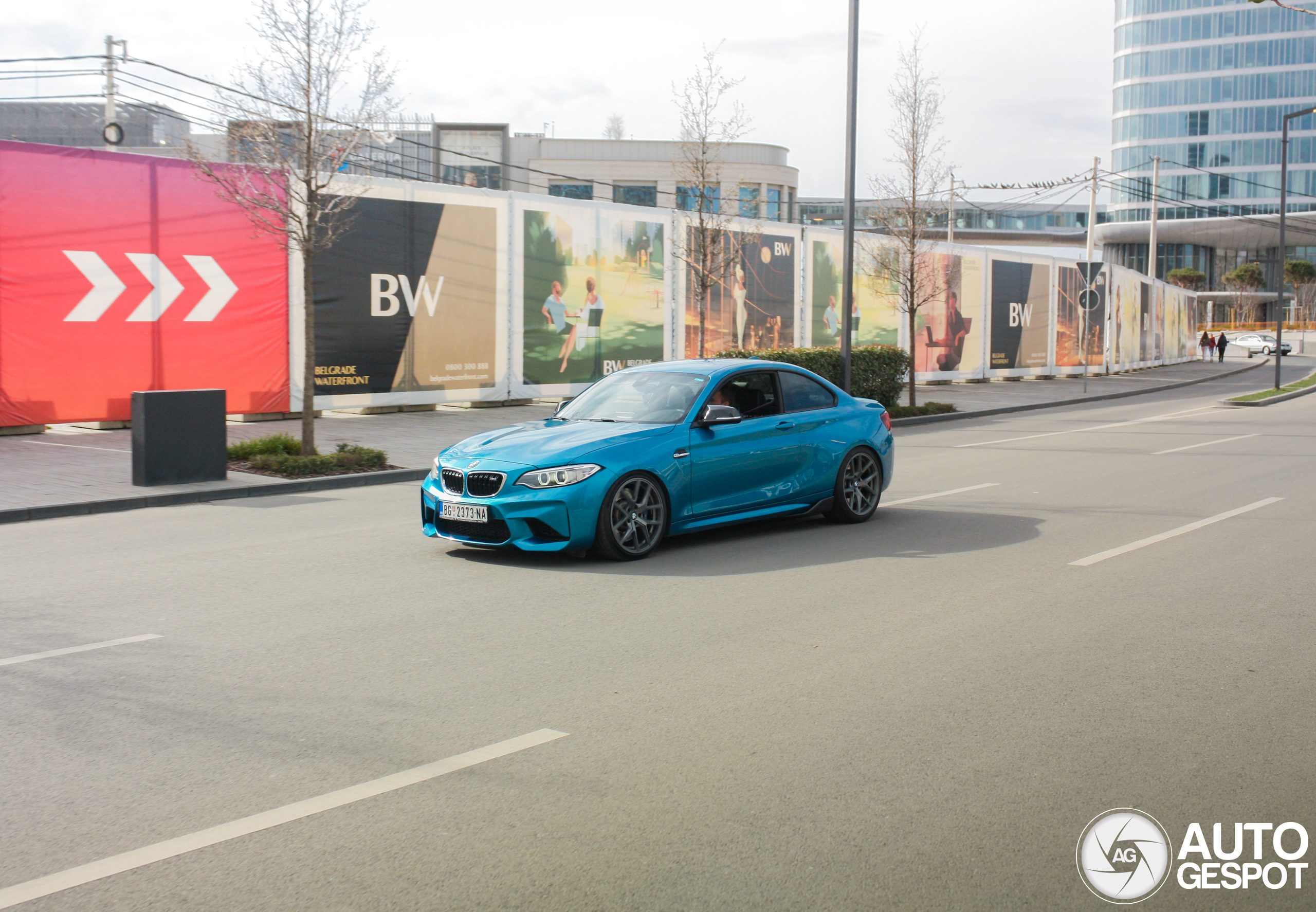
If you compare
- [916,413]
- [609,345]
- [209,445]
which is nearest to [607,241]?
[609,345]

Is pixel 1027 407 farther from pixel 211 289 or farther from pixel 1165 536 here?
pixel 1165 536

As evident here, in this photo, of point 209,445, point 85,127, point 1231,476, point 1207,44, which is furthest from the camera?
point 1207,44

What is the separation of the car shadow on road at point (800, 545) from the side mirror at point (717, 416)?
0.97 metres

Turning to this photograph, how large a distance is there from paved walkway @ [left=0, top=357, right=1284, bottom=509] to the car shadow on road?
5.19 m

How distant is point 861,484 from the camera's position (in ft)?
34.1

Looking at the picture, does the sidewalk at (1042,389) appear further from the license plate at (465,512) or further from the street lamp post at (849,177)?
the license plate at (465,512)

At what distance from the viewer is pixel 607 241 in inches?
1011

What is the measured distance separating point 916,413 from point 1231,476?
10.7 meters

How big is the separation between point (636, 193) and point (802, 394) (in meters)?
79.5

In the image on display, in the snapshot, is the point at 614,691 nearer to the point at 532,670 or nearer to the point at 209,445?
the point at 532,670

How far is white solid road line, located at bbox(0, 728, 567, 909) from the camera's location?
11.2 feet

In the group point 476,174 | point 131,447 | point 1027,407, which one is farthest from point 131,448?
point 476,174

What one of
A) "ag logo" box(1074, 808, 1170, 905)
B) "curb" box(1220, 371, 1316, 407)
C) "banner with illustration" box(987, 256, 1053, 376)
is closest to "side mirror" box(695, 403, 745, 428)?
"ag logo" box(1074, 808, 1170, 905)

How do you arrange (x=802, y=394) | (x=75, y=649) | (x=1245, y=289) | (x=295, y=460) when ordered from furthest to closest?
1. (x=1245, y=289)
2. (x=295, y=460)
3. (x=802, y=394)
4. (x=75, y=649)
